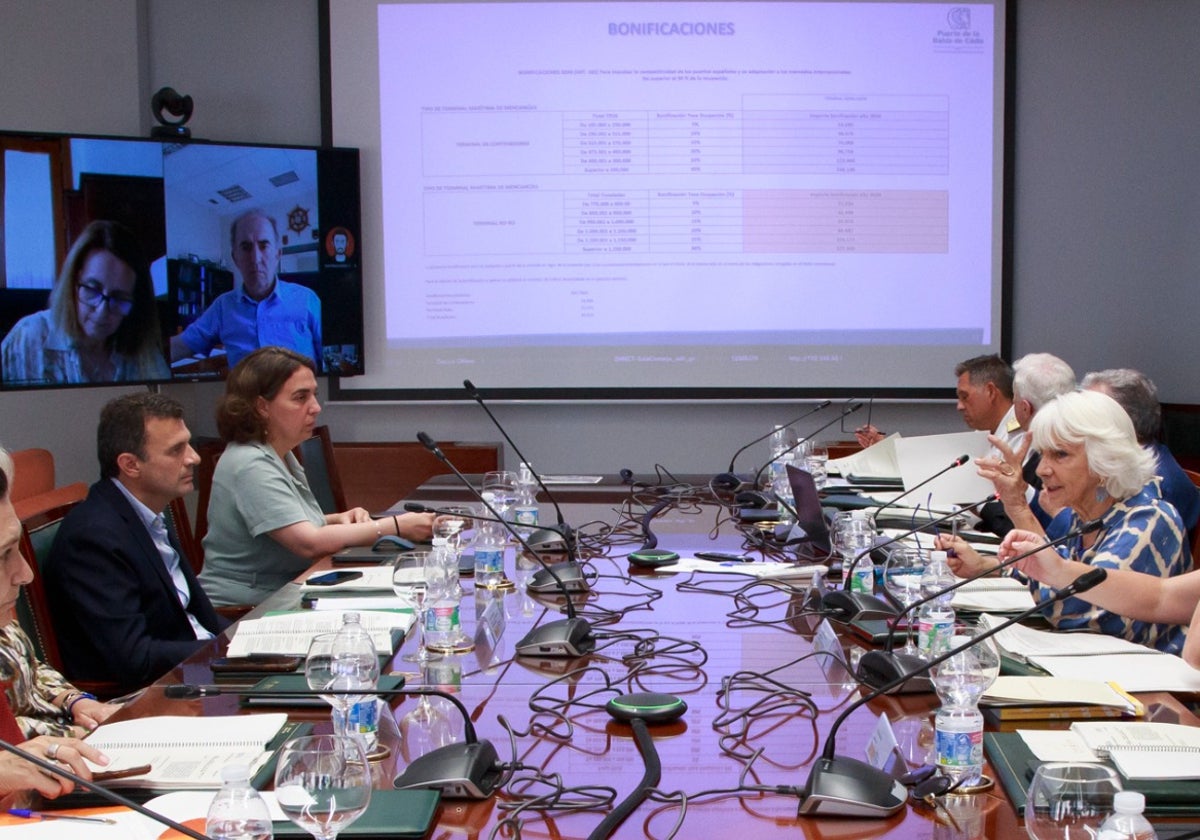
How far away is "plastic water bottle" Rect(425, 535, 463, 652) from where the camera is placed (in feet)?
7.22

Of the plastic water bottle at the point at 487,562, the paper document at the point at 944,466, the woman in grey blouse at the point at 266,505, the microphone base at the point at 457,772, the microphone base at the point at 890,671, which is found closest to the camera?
the microphone base at the point at 457,772

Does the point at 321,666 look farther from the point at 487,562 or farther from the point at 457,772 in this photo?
the point at 487,562

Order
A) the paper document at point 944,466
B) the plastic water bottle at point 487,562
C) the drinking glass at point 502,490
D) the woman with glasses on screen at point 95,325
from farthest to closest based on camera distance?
the woman with glasses on screen at point 95,325 < the paper document at point 944,466 < the drinking glass at point 502,490 < the plastic water bottle at point 487,562

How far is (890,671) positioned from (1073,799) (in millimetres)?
713

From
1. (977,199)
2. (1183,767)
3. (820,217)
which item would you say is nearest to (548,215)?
(820,217)

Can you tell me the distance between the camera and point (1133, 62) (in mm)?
5984

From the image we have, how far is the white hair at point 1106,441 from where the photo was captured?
2.61 m

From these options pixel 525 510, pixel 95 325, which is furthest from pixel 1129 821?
pixel 95 325

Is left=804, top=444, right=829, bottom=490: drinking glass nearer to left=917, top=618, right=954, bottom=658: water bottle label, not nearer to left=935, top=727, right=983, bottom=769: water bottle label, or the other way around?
left=917, top=618, right=954, bottom=658: water bottle label

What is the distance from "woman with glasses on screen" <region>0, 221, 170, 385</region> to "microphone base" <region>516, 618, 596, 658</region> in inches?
137

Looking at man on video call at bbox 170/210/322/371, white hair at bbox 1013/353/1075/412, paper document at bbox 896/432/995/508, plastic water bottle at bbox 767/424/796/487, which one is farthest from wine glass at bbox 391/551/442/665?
man on video call at bbox 170/210/322/371

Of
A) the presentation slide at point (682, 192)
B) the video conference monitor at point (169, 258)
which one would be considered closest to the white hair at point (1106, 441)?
the presentation slide at point (682, 192)

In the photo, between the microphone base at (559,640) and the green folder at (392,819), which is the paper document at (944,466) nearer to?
the microphone base at (559,640)

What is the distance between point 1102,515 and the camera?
2.68 metres
